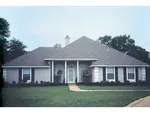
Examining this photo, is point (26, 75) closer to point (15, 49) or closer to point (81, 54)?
point (15, 49)

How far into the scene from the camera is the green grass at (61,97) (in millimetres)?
8000

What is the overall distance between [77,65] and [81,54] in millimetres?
377

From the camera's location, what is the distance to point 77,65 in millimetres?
8625

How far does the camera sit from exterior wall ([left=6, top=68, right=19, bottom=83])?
826cm

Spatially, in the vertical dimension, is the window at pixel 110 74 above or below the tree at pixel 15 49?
below

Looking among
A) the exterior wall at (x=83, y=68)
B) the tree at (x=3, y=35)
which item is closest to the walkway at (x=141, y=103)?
the exterior wall at (x=83, y=68)

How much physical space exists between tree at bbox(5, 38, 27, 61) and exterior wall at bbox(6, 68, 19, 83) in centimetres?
38

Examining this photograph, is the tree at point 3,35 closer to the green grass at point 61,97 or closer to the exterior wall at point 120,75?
the green grass at point 61,97

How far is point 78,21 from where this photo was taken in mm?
8469

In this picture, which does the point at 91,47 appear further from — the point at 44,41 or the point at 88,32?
the point at 44,41

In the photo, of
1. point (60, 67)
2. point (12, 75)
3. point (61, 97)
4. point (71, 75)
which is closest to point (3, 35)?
point (12, 75)

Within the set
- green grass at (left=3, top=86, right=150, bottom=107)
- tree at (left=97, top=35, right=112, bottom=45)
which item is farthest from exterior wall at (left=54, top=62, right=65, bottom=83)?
tree at (left=97, top=35, right=112, bottom=45)

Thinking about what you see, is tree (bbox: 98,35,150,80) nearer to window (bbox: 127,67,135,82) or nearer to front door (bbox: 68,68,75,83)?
window (bbox: 127,67,135,82)

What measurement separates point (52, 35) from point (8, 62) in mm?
1604
